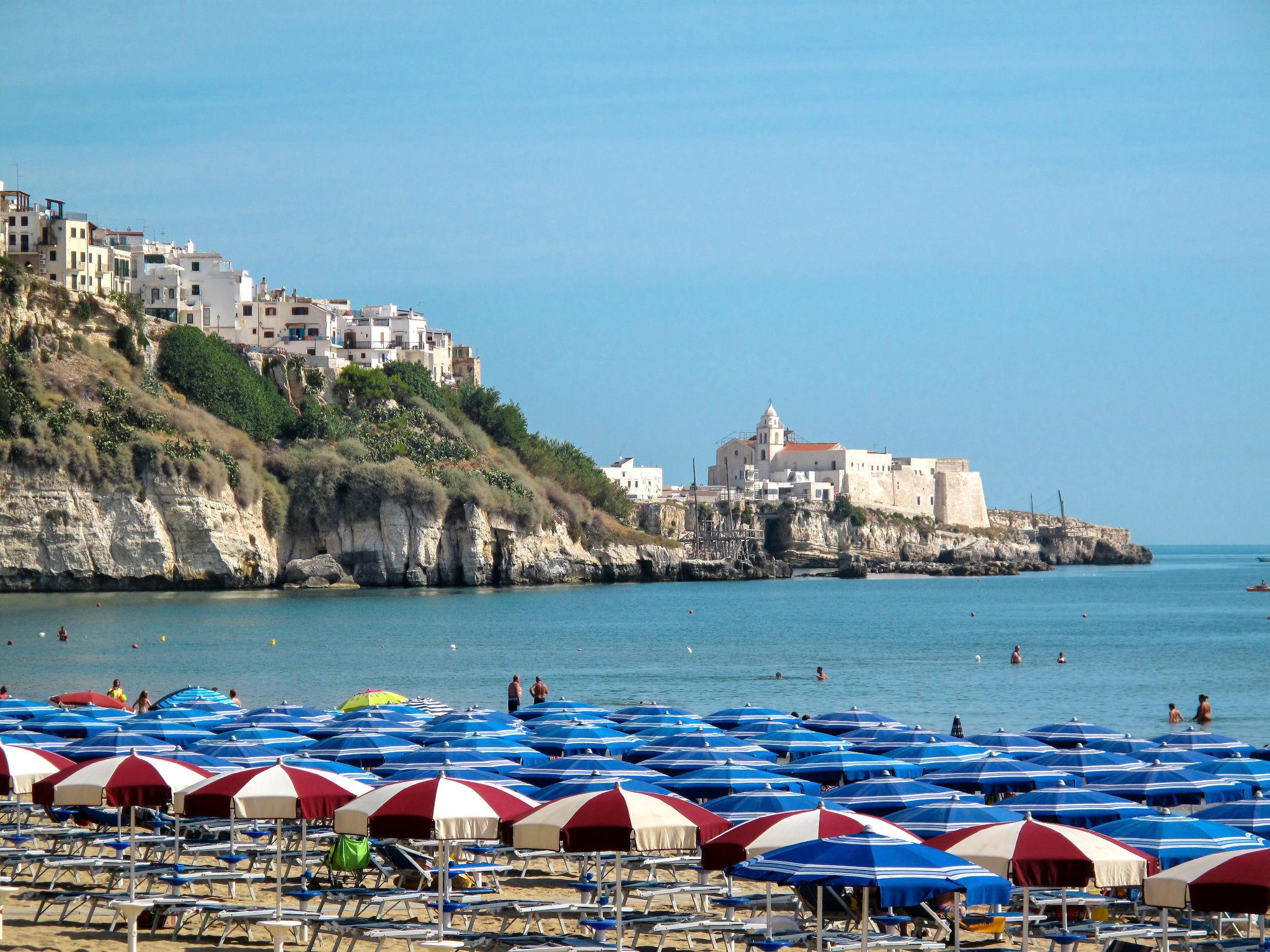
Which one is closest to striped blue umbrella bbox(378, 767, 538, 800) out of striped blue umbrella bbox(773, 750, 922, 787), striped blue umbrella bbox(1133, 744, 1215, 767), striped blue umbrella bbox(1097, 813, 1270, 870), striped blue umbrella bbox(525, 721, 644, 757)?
striped blue umbrella bbox(773, 750, 922, 787)

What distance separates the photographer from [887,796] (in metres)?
17.5

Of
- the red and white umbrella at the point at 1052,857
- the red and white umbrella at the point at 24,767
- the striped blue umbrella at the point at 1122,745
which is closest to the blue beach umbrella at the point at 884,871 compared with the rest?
the red and white umbrella at the point at 1052,857

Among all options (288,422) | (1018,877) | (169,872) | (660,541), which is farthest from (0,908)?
(660,541)

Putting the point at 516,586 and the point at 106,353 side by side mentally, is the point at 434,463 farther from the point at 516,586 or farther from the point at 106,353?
the point at 106,353

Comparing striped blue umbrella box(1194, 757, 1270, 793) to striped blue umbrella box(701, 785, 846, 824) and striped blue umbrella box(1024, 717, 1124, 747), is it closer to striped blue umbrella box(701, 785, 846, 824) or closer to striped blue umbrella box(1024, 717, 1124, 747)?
striped blue umbrella box(1024, 717, 1124, 747)

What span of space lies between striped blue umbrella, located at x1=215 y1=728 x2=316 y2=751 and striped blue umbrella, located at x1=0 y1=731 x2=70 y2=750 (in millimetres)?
2408

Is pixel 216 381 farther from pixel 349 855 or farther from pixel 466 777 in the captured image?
pixel 349 855

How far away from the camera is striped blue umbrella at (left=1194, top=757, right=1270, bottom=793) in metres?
21.1

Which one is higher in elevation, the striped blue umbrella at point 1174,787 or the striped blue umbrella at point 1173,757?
the striped blue umbrella at point 1173,757

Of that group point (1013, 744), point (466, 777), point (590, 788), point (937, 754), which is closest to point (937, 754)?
point (937, 754)

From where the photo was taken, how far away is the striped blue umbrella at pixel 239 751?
20.4m

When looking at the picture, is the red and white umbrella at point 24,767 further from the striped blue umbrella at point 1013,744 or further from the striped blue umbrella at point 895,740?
the striped blue umbrella at point 1013,744

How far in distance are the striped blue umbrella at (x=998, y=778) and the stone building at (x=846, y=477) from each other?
146853 millimetres

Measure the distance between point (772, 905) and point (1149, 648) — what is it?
5634 cm
